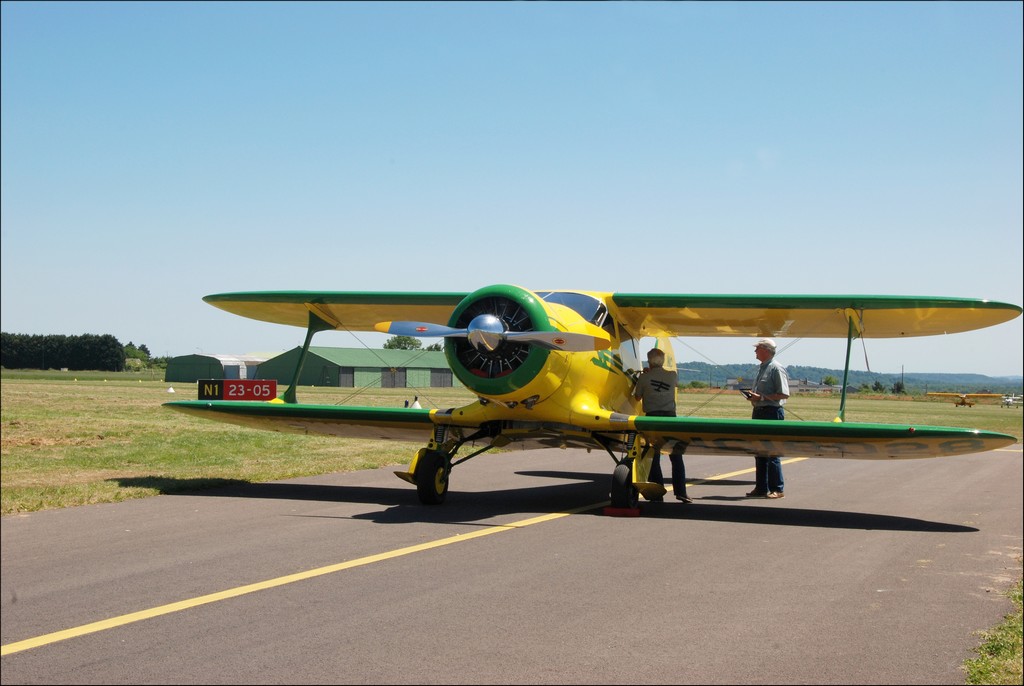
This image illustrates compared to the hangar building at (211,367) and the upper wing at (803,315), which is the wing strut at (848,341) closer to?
the upper wing at (803,315)

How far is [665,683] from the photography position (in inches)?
189

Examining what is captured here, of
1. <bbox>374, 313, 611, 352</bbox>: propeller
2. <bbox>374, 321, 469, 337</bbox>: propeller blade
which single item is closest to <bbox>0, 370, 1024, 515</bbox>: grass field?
<bbox>374, 321, 469, 337</bbox>: propeller blade

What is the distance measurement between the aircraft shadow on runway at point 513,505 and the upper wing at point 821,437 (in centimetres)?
82

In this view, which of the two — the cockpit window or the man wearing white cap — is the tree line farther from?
the man wearing white cap

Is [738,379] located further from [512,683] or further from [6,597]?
[6,597]

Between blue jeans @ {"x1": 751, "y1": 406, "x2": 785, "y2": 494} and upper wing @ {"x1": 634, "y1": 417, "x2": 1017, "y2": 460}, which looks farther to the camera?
blue jeans @ {"x1": 751, "y1": 406, "x2": 785, "y2": 494}

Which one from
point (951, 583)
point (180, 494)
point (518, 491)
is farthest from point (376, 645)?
point (518, 491)

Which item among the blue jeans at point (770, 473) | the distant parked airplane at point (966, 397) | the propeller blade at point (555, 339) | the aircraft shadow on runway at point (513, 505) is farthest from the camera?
the blue jeans at point (770, 473)

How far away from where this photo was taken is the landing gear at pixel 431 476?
11.6m

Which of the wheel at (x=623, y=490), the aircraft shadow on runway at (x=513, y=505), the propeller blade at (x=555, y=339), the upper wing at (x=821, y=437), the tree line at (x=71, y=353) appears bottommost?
the aircraft shadow on runway at (x=513, y=505)

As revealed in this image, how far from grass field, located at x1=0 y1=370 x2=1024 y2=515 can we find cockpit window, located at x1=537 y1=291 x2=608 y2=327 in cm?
172

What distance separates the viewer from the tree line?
11.6ft

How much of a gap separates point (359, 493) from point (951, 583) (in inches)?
305

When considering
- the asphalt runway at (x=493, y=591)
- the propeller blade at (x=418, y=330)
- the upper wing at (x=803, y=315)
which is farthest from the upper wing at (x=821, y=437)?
the propeller blade at (x=418, y=330)
